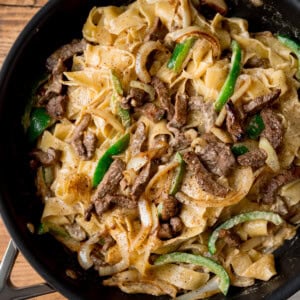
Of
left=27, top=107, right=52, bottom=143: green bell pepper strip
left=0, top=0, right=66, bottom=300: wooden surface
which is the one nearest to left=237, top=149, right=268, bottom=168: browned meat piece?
left=27, top=107, right=52, bottom=143: green bell pepper strip

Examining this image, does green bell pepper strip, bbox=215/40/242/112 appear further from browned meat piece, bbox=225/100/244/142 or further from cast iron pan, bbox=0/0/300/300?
cast iron pan, bbox=0/0/300/300

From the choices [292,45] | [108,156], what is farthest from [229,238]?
[292,45]

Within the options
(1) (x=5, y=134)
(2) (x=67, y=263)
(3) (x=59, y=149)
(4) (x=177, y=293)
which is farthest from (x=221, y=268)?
(1) (x=5, y=134)

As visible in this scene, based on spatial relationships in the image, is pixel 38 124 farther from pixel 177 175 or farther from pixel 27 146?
pixel 177 175

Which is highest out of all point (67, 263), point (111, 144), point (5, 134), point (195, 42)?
point (195, 42)

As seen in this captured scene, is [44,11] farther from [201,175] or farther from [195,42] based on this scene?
[201,175]

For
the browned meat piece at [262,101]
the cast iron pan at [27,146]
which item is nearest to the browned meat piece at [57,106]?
the cast iron pan at [27,146]

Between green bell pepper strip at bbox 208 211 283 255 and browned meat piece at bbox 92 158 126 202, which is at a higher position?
green bell pepper strip at bbox 208 211 283 255
